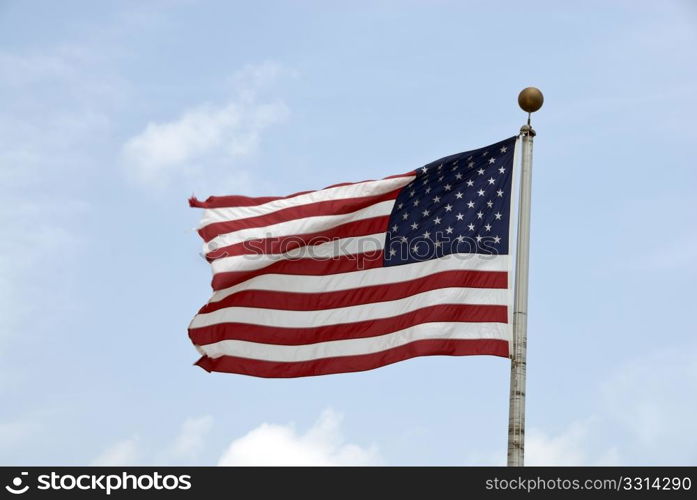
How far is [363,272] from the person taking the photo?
20.0m

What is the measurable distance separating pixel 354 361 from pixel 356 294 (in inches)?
44.6

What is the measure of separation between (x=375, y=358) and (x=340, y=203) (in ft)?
9.42

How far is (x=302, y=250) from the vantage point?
67.7 ft

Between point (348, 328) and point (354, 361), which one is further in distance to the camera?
point (348, 328)

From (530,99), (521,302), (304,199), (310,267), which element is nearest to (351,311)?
(310,267)

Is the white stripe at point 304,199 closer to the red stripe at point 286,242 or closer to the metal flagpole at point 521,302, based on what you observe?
the red stripe at point 286,242

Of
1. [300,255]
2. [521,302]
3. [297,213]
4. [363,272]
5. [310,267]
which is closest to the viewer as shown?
[521,302]

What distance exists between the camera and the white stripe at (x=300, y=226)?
20.5m

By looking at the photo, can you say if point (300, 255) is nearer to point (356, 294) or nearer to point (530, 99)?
point (356, 294)

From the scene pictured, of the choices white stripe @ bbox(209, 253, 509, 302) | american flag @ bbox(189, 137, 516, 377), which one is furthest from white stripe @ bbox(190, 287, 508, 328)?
white stripe @ bbox(209, 253, 509, 302)

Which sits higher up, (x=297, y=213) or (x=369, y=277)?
(x=297, y=213)

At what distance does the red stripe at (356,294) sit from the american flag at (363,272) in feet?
0.06

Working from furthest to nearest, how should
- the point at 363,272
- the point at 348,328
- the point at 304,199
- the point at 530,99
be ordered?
→ the point at 304,199, the point at 363,272, the point at 348,328, the point at 530,99

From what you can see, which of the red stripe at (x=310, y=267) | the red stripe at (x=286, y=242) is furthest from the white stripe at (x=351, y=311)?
the red stripe at (x=286, y=242)
